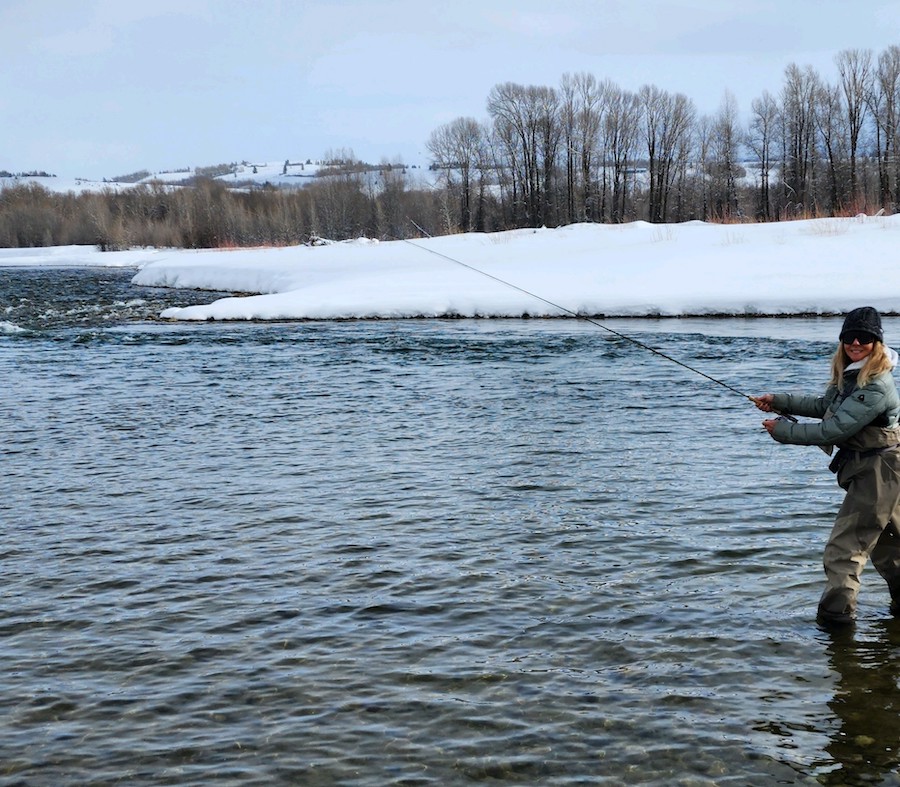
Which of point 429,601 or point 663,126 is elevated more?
point 663,126

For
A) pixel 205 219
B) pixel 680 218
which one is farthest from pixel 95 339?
pixel 205 219

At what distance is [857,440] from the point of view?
5.63 metres

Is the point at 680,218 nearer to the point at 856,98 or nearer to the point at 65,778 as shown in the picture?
the point at 856,98

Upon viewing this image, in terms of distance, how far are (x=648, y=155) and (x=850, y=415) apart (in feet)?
→ 271

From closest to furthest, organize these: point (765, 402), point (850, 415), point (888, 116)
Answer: point (850, 415)
point (765, 402)
point (888, 116)

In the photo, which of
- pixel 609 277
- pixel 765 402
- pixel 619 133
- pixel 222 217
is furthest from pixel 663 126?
pixel 765 402

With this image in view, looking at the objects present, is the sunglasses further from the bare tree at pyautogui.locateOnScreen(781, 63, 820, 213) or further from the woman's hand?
the bare tree at pyautogui.locateOnScreen(781, 63, 820, 213)

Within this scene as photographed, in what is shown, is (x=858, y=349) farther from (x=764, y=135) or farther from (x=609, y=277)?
(x=764, y=135)

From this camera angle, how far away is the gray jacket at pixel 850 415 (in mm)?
5434

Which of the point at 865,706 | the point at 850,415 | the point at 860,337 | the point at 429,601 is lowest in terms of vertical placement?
the point at 865,706

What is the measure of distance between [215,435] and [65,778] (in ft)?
25.5

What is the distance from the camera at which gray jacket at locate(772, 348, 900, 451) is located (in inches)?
214

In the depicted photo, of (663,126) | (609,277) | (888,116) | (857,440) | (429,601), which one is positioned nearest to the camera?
(857,440)

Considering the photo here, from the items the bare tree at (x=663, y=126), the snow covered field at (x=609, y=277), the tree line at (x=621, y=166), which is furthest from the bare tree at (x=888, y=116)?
the snow covered field at (x=609, y=277)
